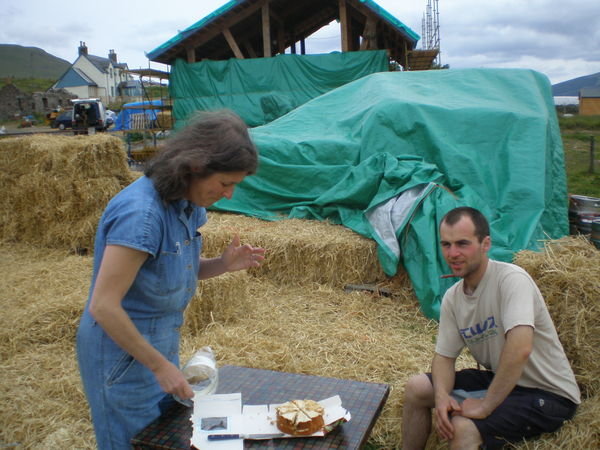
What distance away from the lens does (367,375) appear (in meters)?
3.79

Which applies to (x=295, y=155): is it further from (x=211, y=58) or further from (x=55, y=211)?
(x=211, y=58)

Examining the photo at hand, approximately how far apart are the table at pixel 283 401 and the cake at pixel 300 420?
3 centimetres

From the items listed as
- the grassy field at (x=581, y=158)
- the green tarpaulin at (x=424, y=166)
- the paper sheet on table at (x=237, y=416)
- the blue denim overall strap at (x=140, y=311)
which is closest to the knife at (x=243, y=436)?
the paper sheet on table at (x=237, y=416)

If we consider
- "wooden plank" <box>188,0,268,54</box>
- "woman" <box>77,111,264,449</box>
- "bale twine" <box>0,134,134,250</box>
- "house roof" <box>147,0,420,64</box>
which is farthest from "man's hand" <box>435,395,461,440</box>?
"wooden plank" <box>188,0,268,54</box>

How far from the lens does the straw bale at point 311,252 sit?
5.52 meters

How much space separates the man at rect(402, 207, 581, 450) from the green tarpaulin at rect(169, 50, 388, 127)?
1204 centimetres

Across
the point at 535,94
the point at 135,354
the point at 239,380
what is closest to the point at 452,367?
the point at 239,380

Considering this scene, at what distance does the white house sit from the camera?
68.9m

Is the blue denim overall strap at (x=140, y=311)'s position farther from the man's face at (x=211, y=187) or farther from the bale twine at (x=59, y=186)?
the bale twine at (x=59, y=186)

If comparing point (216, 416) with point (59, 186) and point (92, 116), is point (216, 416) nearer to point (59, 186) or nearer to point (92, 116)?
point (59, 186)

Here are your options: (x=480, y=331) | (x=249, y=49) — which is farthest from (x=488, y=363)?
(x=249, y=49)

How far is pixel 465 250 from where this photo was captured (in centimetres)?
245

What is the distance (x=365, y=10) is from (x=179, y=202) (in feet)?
44.9

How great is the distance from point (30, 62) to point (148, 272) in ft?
576
